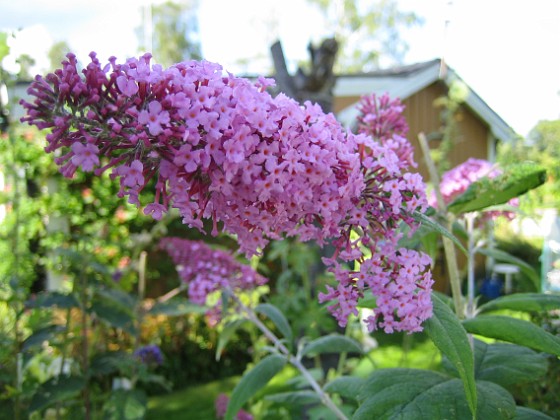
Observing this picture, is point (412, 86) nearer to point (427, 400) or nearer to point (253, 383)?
point (253, 383)

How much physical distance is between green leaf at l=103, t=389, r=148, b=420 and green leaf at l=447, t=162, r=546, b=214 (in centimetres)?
154

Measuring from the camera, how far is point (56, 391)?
198 cm

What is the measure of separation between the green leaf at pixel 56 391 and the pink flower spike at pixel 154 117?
149 centimetres

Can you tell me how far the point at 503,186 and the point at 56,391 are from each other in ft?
5.50

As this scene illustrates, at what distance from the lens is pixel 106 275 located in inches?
103

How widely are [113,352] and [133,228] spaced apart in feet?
14.1

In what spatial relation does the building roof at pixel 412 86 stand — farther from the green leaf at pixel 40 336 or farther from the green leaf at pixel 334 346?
the green leaf at pixel 334 346

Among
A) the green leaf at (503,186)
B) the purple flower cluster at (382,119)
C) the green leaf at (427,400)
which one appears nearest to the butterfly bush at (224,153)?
the green leaf at (427,400)

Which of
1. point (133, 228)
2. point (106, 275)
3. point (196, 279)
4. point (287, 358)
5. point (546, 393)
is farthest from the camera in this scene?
point (133, 228)

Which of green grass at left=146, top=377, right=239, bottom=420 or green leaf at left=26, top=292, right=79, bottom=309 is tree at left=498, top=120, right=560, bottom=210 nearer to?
green grass at left=146, top=377, right=239, bottom=420

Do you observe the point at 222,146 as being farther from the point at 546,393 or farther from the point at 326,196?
the point at 546,393

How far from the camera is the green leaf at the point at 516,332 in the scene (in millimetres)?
1034

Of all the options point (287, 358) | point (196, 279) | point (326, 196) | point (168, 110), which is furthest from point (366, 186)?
point (196, 279)

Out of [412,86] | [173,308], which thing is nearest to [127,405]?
[173,308]
